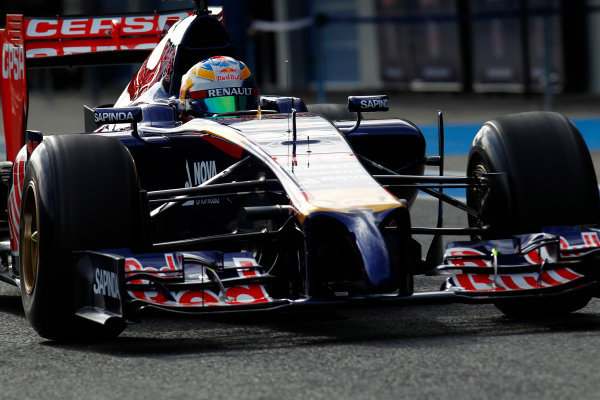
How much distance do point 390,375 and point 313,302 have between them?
0.65 meters

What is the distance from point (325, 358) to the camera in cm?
534

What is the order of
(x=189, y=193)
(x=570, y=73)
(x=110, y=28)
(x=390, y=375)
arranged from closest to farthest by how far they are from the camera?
1. (x=390, y=375)
2. (x=189, y=193)
3. (x=110, y=28)
4. (x=570, y=73)

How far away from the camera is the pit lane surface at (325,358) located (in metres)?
4.81

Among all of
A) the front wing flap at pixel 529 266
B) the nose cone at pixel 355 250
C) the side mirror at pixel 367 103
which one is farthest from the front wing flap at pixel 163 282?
the side mirror at pixel 367 103

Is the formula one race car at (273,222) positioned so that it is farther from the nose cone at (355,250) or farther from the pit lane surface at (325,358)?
the pit lane surface at (325,358)

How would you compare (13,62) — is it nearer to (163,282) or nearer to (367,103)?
(367,103)

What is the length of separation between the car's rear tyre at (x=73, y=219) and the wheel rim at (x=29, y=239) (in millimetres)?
191

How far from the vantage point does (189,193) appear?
20.3 ft

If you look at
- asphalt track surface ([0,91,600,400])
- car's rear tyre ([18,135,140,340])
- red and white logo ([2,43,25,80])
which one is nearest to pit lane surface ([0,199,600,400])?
asphalt track surface ([0,91,600,400])

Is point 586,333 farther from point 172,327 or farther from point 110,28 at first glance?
point 110,28

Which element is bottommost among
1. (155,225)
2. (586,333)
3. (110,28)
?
(586,333)

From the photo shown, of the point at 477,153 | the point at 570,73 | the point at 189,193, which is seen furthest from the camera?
the point at 570,73

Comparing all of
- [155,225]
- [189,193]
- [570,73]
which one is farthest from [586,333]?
[570,73]

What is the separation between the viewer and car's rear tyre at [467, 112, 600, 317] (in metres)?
Result: 6.25
